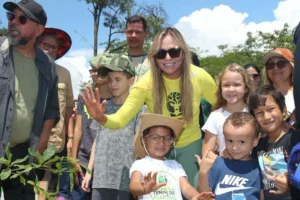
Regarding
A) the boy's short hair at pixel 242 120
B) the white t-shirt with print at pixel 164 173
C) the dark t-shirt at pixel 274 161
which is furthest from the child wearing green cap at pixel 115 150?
the dark t-shirt at pixel 274 161

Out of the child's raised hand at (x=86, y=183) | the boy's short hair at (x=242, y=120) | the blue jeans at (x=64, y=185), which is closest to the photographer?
the boy's short hair at (x=242, y=120)

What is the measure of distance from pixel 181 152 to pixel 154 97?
55 centimetres

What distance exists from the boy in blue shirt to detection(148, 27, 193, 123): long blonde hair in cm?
44

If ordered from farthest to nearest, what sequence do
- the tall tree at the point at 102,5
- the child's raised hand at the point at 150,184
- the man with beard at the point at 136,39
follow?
the tall tree at the point at 102,5
the man with beard at the point at 136,39
the child's raised hand at the point at 150,184

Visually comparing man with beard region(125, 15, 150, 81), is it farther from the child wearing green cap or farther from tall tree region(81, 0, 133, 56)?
tall tree region(81, 0, 133, 56)

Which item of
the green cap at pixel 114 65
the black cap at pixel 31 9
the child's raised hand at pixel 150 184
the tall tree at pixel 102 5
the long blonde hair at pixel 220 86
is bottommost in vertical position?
the child's raised hand at pixel 150 184

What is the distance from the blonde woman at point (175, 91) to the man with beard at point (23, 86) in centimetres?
80

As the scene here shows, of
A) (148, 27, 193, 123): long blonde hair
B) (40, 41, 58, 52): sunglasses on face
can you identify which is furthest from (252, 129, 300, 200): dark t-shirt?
(40, 41, 58, 52): sunglasses on face

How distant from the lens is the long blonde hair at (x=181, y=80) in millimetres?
3900

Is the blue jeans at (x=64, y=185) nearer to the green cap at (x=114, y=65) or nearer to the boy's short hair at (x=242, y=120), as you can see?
the green cap at (x=114, y=65)

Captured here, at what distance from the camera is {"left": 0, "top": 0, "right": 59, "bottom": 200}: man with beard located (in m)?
3.66

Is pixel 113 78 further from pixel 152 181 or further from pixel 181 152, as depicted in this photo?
pixel 152 181

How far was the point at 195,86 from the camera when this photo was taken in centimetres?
399

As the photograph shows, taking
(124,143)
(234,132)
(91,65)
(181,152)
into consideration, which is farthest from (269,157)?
(91,65)
